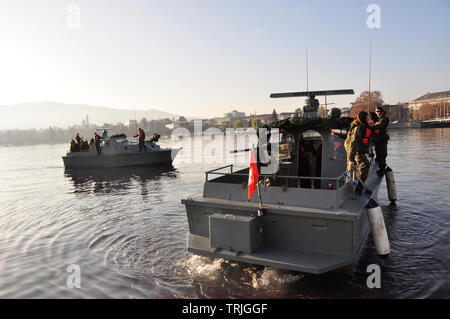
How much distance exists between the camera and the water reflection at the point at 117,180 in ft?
62.1

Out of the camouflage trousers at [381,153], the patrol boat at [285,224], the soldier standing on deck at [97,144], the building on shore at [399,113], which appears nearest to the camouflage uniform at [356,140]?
the patrol boat at [285,224]

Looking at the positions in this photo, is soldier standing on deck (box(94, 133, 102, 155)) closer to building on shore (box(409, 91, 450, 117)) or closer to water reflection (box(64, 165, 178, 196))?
water reflection (box(64, 165, 178, 196))

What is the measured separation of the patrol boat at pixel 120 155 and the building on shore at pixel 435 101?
148 m

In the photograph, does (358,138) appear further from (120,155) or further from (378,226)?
(120,155)

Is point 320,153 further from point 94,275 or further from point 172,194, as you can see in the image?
point 172,194

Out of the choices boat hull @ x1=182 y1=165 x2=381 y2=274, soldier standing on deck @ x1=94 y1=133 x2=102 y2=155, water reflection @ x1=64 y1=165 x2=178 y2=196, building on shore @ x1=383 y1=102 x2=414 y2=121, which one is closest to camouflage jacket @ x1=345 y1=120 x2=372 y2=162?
boat hull @ x1=182 y1=165 x2=381 y2=274

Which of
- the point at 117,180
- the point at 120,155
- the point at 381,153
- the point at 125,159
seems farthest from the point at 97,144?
the point at 381,153

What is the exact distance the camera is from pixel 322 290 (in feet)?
20.1

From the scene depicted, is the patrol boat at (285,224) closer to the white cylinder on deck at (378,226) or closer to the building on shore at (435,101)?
the white cylinder on deck at (378,226)

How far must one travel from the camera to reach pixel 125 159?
2931 cm

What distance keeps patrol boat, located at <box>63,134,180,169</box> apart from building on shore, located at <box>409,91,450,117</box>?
14832 centimetres

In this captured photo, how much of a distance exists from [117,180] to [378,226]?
19.2 meters

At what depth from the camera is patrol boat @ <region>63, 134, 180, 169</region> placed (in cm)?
2920
